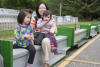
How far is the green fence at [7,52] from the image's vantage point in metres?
2.70

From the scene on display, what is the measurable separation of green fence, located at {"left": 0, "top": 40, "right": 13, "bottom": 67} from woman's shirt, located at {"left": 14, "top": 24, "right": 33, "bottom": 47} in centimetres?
56

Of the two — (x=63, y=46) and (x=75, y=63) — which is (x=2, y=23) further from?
(x=75, y=63)

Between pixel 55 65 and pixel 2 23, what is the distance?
486 cm

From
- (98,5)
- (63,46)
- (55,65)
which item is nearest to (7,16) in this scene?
(63,46)

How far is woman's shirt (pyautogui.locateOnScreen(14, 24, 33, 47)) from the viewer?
332 centimetres

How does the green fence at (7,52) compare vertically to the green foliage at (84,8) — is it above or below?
below

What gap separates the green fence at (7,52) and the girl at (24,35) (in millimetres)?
560

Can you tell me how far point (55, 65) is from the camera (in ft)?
15.4

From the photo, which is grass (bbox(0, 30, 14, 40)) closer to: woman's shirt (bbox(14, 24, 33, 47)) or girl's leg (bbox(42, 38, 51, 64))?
girl's leg (bbox(42, 38, 51, 64))

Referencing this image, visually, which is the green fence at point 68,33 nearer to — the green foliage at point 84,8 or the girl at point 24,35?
the girl at point 24,35

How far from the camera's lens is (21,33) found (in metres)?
3.33

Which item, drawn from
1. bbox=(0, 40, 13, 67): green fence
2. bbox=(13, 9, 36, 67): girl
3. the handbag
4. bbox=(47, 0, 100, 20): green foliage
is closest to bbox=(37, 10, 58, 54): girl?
the handbag

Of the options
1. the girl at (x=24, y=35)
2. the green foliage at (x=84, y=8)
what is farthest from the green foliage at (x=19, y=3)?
the girl at (x=24, y=35)

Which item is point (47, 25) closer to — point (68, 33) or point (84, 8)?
point (68, 33)
